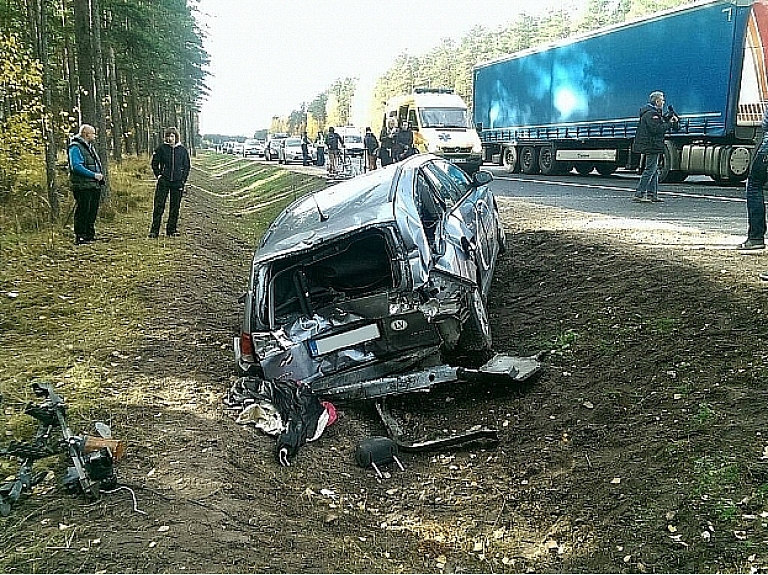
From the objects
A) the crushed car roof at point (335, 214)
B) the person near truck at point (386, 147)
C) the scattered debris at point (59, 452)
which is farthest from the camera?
the person near truck at point (386, 147)

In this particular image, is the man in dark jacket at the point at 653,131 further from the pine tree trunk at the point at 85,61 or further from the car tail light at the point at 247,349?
the pine tree trunk at the point at 85,61

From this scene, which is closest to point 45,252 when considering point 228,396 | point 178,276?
point 178,276

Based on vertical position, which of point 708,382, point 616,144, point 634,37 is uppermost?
point 634,37

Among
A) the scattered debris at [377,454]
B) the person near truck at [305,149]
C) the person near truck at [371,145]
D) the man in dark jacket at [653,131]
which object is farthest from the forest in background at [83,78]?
the man in dark jacket at [653,131]

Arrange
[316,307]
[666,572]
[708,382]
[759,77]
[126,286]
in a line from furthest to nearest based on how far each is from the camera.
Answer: [759,77]
[126,286]
[316,307]
[708,382]
[666,572]

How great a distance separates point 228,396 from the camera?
18.1 feet

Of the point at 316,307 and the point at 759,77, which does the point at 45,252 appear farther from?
the point at 759,77

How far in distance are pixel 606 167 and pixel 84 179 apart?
709 inches

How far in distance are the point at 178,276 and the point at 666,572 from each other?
7.67 meters

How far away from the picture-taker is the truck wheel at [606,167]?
23.4 m

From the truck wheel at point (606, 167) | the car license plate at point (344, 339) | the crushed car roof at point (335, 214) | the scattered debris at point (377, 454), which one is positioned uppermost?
the truck wheel at point (606, 167)

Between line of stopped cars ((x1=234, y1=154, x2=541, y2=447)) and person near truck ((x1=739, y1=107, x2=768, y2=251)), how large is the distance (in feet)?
10.1

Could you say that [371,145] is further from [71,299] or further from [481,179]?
[71,299]

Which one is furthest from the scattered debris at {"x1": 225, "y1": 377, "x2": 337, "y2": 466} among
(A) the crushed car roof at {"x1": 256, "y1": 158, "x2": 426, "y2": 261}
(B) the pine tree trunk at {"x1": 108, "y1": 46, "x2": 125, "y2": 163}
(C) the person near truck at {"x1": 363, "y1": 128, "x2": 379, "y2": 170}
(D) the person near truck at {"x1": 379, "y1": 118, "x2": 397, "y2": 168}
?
(C) the person near truck at {"x1": 363, "y1": 128, "x2": 379, "y2": 170}
